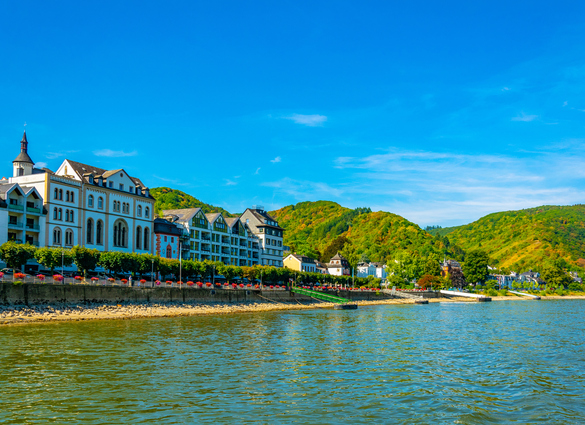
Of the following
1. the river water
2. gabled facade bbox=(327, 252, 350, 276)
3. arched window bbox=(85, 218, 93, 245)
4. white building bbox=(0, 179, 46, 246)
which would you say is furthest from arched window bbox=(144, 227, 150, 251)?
gabled facade bbox=(327, 252, 350, 276)

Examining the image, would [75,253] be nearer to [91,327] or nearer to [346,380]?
[91,327]

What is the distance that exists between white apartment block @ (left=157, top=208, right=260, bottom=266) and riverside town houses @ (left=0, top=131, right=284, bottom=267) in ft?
0.70

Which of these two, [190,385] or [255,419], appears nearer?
[255,419]

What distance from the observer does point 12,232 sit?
73562mm

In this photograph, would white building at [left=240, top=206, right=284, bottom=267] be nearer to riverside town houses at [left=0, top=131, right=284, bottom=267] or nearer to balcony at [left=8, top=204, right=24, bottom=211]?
riverside town houses at [left=0, top=131, right=284, bottom=267]

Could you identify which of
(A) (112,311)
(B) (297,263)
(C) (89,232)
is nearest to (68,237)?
(C) (89,232)

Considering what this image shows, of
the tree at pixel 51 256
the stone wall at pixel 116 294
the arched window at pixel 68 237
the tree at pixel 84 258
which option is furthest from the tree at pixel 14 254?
the arched window at pixel 68 237

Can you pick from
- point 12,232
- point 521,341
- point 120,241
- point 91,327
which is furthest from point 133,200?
point 521,341

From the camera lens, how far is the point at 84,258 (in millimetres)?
66938

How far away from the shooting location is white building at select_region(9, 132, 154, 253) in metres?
78.6

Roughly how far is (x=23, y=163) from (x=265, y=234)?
226 feet

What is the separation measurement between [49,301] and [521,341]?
4475cm

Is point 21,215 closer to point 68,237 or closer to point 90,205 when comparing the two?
point 68,237

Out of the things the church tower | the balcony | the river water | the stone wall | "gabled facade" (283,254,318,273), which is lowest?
the river water
